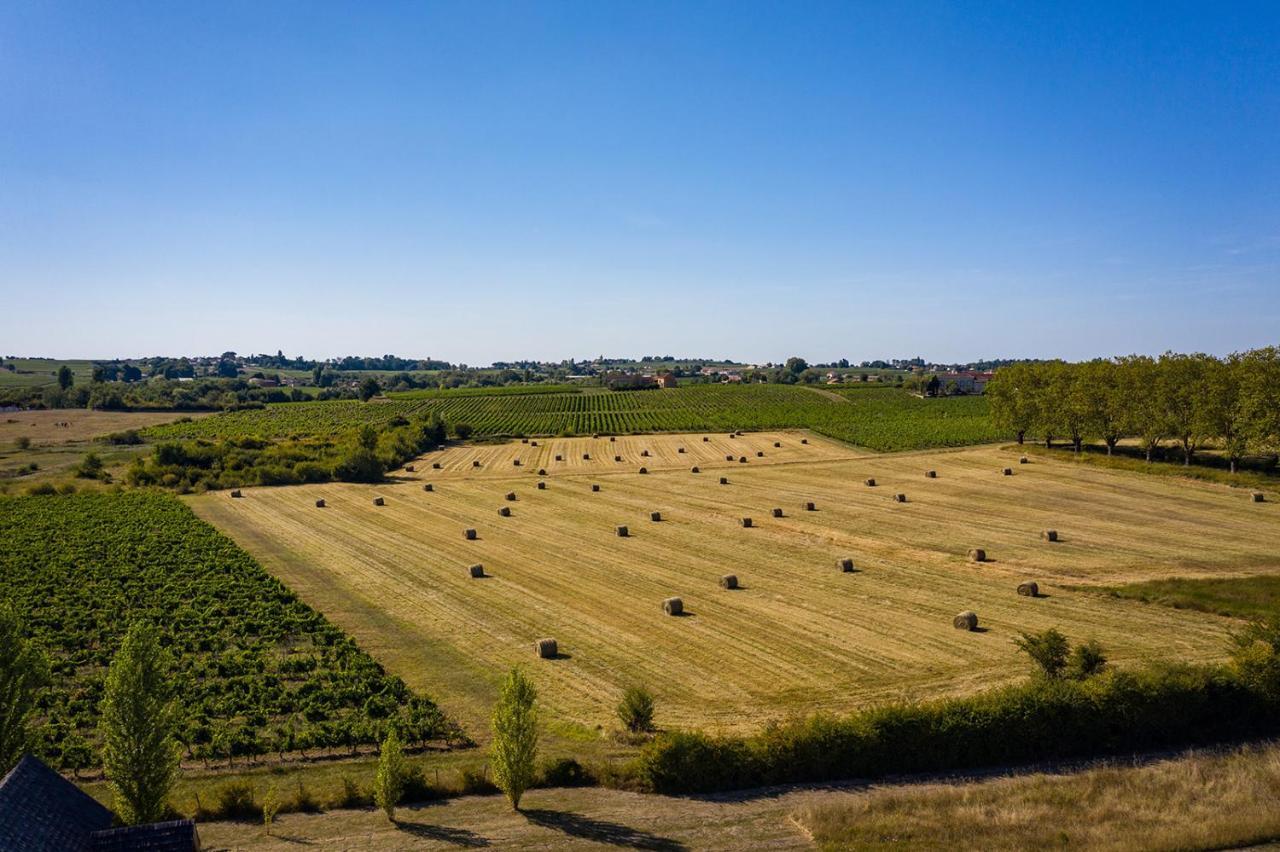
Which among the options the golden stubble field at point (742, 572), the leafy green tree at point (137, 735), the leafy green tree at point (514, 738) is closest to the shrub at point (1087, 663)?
the golden stubble field at point (742, 572)

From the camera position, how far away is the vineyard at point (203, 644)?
2359 cm

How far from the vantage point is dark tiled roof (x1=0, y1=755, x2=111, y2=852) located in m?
14.4

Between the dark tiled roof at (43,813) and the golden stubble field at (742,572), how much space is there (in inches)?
402

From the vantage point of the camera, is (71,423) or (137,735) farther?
(71,423)

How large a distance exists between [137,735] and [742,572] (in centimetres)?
2854

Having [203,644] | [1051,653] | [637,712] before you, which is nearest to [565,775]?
[637,712]

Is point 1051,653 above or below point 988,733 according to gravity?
above

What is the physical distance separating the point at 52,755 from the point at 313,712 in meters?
6.96

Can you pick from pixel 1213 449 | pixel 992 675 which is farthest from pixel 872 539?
pixel 1213 449

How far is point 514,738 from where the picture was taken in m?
→ 18.9

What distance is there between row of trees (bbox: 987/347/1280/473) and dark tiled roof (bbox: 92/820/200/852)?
242ft

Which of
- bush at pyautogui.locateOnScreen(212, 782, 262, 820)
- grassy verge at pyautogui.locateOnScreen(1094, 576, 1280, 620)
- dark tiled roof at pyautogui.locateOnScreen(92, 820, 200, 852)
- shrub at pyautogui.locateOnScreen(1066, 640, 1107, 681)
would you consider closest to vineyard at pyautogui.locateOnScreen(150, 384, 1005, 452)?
Answer: grassy verge at pyautogui.locateOnScreen(1094, 576, 1280, 620)

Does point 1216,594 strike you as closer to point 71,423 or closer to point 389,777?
point 389,777

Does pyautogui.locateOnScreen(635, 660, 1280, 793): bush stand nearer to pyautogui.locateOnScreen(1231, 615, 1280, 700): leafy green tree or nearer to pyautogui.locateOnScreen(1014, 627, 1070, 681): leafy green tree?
pyautogui.locateOnScreen(1231, 615, 1280, 700): leafy green tree
